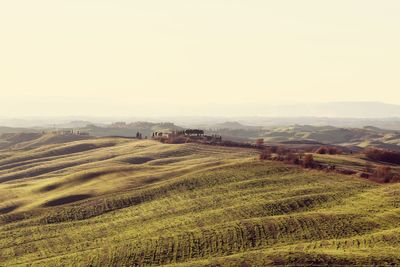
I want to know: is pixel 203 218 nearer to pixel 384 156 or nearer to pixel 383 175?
pixel 383 175

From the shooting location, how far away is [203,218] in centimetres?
8569

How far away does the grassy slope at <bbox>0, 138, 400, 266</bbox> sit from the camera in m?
68.1

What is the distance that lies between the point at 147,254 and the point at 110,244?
9235mm

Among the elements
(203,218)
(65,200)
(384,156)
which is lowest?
(65,200)

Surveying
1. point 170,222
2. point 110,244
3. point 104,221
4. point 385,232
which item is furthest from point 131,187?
point 385,232

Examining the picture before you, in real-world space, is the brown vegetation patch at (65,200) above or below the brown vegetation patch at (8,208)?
above

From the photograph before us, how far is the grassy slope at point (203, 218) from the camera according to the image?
68.1 meters

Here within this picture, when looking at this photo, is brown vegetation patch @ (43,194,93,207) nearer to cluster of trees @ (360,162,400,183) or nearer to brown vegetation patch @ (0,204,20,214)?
brown vegetation patch @ (0,204,20,214)

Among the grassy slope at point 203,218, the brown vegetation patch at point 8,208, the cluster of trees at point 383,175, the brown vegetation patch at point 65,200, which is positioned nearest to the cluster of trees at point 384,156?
the cluster of trees at point 383,175

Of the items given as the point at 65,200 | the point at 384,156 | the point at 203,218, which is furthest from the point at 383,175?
the point at 65,200

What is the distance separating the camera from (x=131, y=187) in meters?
115

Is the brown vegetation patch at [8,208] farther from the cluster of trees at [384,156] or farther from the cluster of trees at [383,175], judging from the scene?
the cluster of trees at [384,156]

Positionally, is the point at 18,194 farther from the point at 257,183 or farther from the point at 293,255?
the point at 293,255

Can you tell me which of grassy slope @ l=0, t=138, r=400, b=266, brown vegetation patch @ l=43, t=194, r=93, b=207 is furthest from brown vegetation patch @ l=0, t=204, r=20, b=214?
brown vegetation patch @ l=43, t=194, r=93, b=207
